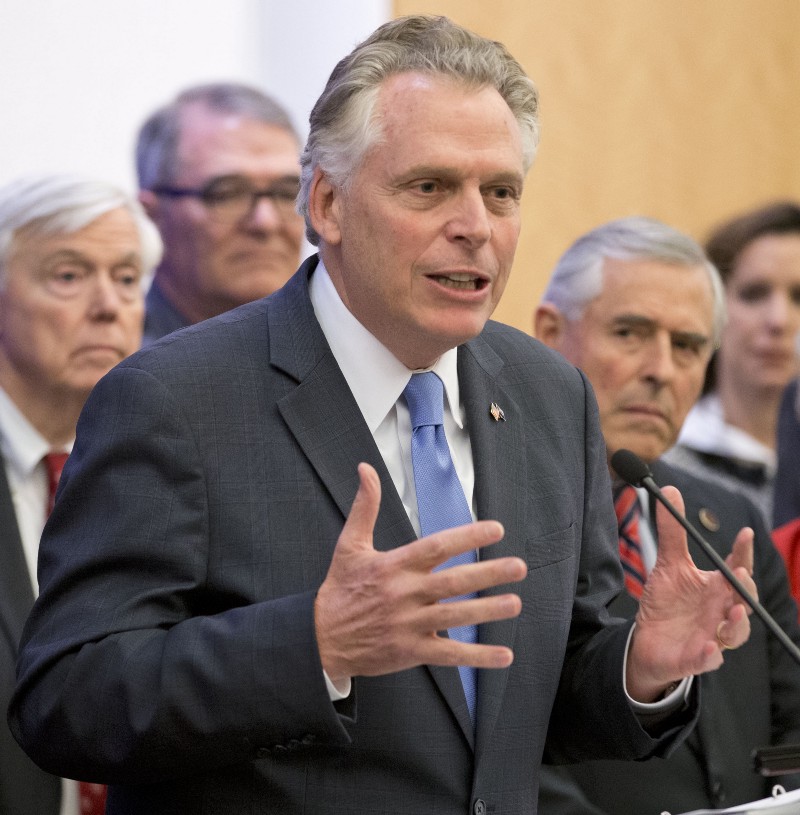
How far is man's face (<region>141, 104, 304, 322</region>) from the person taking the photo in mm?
3867

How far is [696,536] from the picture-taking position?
1.99 meters

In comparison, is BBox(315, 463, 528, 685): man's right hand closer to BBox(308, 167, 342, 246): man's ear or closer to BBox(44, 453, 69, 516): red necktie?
BBox(308, 167, 342, 246): man's ear

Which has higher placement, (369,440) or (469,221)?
(469,221)

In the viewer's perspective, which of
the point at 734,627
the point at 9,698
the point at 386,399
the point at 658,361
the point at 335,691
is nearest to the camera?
the point at 335,691

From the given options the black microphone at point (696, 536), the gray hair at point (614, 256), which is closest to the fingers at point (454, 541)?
the black microphone at point (696, 536)

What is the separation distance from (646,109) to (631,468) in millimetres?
4131

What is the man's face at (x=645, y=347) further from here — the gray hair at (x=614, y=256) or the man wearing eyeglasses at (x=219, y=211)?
the man wearing eyeglasses at (x=219, y=211)

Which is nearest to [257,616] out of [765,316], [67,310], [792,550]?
[67,310]

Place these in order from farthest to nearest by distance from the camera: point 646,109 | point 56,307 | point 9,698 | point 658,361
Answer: point 646,109, point 658,361, point 56,307, point 9,698

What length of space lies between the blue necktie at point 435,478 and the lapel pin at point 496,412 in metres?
0.08

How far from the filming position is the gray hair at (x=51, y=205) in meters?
3.24

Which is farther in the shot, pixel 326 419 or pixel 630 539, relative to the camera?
A: pixel 630 539

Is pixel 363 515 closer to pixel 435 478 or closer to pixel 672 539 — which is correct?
pixel 435 478

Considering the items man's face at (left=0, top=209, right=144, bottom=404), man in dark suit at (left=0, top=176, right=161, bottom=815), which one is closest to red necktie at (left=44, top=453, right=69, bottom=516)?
man in dark suit at (left=0, top=176, right=161, bottom=815)
